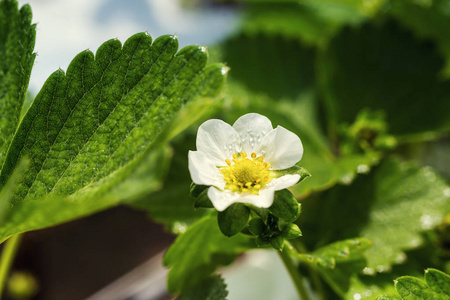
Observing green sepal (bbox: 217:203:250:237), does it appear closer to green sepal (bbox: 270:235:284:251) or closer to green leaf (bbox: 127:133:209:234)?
green sepal (bbox: 270:235:284:251)

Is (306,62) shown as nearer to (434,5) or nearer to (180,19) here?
(434,5)

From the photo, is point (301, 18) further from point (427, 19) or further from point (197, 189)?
point (197, 189)

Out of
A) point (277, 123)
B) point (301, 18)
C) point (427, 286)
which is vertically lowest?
point (427, 286)

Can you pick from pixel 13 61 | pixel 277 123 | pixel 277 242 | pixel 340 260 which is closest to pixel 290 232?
pixel 277 242

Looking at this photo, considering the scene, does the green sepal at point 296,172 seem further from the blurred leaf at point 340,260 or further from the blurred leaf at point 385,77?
the blurred leaf at point 385,77

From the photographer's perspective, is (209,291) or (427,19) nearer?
(209,291)

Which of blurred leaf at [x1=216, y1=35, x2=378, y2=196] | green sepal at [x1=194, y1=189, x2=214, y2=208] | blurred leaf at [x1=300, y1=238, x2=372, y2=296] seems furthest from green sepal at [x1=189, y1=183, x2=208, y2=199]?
blurred leaf at [x1=216, y1=35, x2=378, y2=196]

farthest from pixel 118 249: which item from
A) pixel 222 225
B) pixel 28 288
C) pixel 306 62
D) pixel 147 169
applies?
pixel 222 225

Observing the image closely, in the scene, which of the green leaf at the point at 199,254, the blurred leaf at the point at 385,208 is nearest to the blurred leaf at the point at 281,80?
the blurred leaf at the point at 385,208
